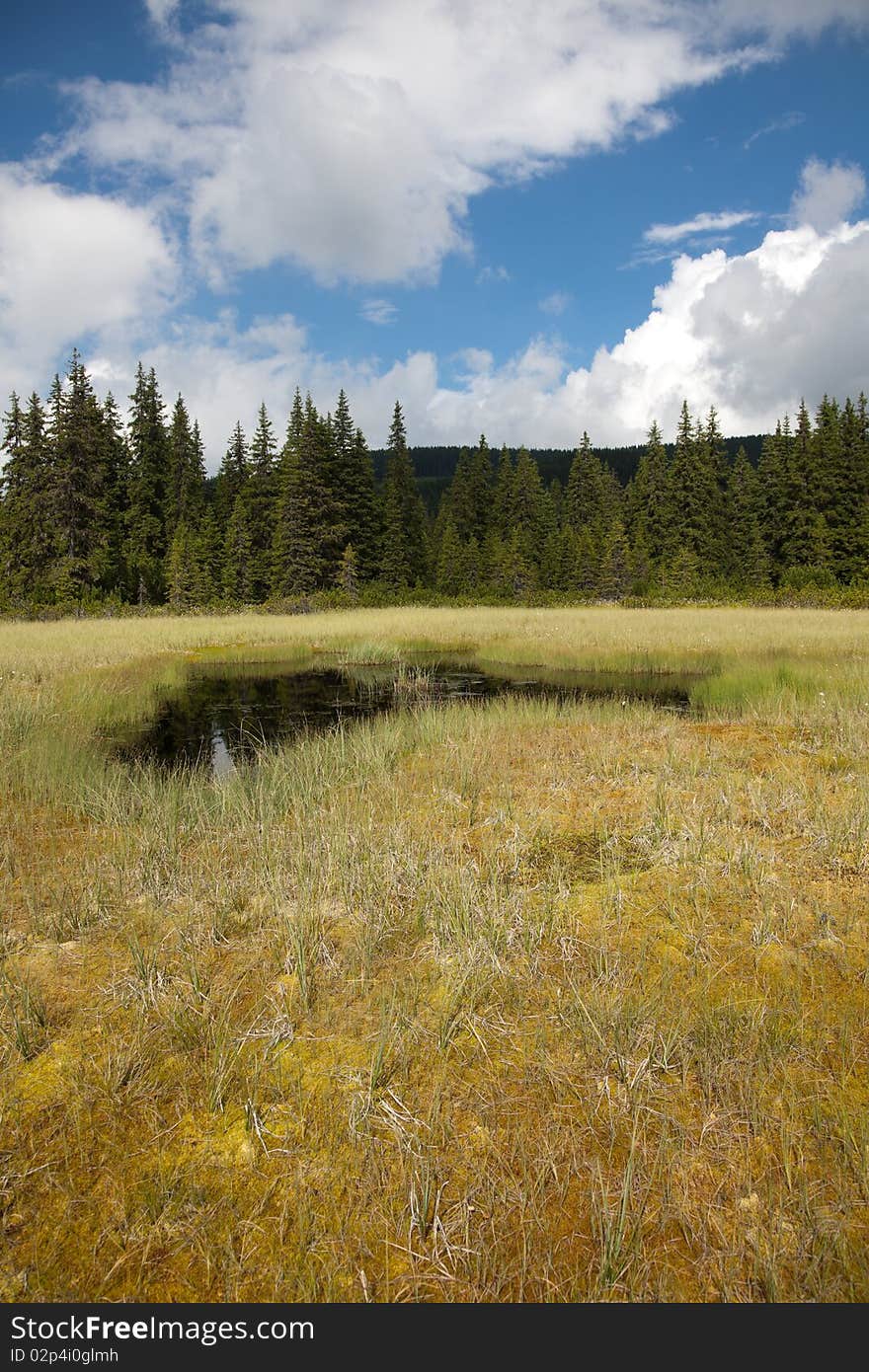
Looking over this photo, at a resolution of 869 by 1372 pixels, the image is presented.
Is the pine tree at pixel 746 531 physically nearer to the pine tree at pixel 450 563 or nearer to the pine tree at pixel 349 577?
the pine tree at pixel 450 563

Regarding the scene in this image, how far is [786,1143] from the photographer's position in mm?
2615

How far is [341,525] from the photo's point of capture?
5028 centimetres

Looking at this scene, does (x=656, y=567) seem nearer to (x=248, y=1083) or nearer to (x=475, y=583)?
(x=475, y=583)

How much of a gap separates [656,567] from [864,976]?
182ft

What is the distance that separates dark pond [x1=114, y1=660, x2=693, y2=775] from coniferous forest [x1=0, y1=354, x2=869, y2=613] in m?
27.5

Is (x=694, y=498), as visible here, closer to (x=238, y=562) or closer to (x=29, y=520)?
(x=238, y=562)

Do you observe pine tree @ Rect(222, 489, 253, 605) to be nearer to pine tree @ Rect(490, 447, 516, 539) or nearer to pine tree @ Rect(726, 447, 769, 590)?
pine tree @ Rect(490, 447, 516, 539)

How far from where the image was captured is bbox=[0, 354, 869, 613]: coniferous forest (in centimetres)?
4444

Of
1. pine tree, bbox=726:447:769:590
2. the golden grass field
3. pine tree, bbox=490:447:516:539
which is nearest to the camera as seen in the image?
the golden grass field

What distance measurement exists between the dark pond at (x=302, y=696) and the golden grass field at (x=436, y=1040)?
3449 millimetres

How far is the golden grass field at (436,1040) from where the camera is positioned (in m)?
2.34

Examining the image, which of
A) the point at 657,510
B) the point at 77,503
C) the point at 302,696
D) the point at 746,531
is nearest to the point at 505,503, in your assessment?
the point at 657,510

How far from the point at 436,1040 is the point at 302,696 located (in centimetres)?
1317

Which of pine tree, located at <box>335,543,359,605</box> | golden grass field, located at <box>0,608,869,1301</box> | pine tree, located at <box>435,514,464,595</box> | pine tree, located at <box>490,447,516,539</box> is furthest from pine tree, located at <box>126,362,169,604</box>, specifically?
golden grass field, located at <box>0,608,869,1301</box>
